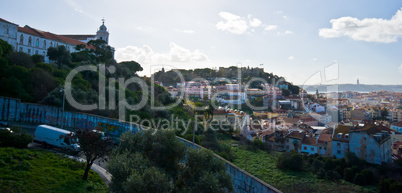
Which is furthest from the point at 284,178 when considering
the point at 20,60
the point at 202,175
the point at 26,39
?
the point at 26,39

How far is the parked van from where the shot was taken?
988 cm

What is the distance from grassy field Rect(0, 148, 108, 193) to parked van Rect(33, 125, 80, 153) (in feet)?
3.58

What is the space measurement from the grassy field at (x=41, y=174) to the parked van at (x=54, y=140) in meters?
1.09

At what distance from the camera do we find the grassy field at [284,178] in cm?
1958

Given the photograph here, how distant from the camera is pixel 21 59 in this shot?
19.7 metres

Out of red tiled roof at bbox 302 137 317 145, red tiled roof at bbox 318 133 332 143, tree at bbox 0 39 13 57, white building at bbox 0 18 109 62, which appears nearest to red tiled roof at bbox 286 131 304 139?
red tiled roof at bbox 302 137 317 145

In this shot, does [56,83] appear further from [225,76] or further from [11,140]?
[225,76]

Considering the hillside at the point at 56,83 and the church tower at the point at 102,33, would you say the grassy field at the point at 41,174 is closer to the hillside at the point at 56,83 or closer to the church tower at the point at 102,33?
the hillside at the point at 56,83

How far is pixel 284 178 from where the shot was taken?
21.7 meters

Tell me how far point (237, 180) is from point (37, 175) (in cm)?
550

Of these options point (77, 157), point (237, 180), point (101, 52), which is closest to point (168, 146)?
point (237, 180)

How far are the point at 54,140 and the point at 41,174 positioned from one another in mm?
3345

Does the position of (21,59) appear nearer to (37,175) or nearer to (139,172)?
(37,175)

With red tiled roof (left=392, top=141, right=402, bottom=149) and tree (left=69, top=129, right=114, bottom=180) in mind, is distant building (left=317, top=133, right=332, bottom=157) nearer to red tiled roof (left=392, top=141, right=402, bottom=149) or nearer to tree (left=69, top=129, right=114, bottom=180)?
red tiled roof (left=392, top=141, right=402, bottom=149)
